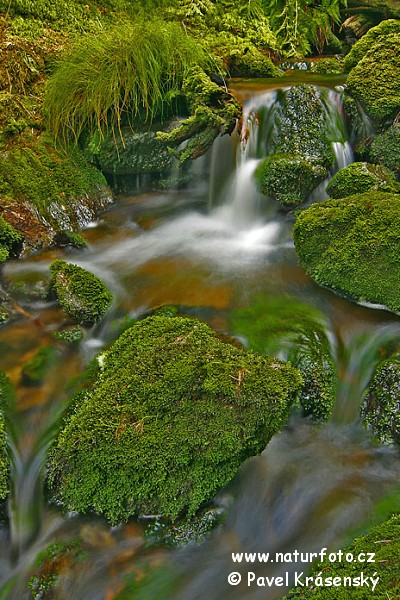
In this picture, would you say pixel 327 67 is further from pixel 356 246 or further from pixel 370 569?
pixel 370 569

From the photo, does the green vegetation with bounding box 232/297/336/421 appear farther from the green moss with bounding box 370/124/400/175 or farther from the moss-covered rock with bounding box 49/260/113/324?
the green moss with bounding box 370/124/400/175

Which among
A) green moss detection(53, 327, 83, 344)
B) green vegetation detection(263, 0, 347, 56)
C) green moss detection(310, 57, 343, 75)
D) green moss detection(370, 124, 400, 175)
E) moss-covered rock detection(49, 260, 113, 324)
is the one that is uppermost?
green vegetation detection(263, 0, 347, 56)

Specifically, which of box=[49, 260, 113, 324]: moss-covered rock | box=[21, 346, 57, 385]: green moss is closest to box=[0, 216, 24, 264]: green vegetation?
box=[49, 260, 113, 324]: moss-covered rock

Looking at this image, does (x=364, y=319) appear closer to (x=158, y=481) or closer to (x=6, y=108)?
(x=158, y=481)

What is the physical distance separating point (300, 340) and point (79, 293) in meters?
2.04

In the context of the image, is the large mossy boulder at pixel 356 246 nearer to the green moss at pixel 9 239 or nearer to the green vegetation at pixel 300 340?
the green vegetation at pixel 300 340

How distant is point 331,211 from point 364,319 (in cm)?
116

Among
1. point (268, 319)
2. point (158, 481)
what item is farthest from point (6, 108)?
point (158, 481)

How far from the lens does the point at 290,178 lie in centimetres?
604

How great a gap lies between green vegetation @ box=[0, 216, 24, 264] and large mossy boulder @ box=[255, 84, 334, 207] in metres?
2.97

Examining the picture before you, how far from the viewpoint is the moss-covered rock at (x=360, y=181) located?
5.58 m

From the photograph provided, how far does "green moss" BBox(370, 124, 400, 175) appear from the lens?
620 cm

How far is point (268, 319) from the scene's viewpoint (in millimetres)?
4438

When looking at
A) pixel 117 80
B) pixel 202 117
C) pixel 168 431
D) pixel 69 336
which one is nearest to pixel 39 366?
pixel 69 336
